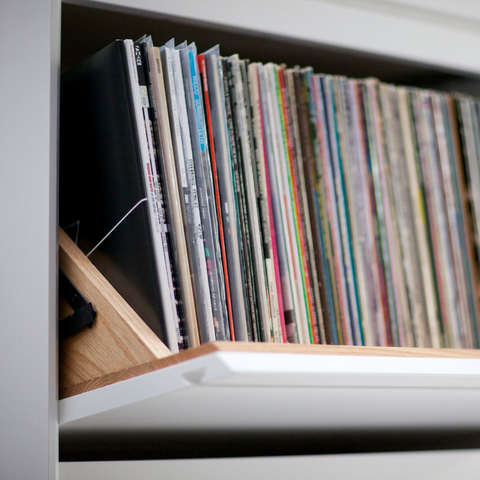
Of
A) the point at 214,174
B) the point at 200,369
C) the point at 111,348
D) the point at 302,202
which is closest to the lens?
the point at 200,369

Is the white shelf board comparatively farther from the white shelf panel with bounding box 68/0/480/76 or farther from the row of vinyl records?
the white shelf panel with bounding box 68/0/480/76

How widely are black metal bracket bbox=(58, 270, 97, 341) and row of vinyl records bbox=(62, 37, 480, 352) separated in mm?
97

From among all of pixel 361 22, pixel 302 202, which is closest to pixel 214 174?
pixel 302 202

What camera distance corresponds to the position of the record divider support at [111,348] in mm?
491

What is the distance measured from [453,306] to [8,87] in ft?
2.62

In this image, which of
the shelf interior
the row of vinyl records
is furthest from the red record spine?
the shelf interior

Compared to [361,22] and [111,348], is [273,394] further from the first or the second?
[361,22]

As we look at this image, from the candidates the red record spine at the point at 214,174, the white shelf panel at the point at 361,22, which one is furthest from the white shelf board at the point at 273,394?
A: the white shelf panel at the point at 361,22

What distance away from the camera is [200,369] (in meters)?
0.43

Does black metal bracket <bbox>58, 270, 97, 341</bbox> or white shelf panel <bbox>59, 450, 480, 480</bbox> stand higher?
black metal bracket <bbox>58, 270, 97, 341</bbox>

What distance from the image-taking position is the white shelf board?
0.45 meters

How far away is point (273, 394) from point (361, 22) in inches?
25.7

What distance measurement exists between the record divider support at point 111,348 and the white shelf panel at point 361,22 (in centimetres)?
37

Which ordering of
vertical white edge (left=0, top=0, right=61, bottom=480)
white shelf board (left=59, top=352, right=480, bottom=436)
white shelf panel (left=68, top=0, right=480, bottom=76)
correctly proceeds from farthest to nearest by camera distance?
white shelf panel (left=68, top=0, right=480, bottom=76)
vertical white edge (left=0, top=0, right=61, bottom=480)
white shelf board (left=59, top=352, right=480, bottom=436)
